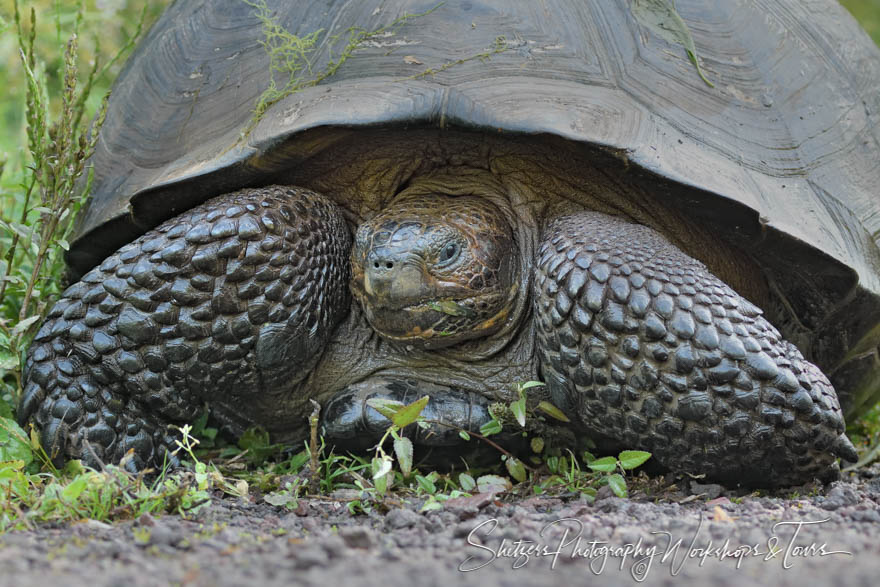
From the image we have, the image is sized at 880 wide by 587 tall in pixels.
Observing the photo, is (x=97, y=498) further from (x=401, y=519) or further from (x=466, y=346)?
(x=466, y=346)

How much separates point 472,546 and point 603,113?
171 centimetres

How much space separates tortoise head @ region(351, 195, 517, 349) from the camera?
9.71 feet

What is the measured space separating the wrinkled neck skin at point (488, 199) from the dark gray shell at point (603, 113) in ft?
0.62

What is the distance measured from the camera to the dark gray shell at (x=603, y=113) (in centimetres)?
294

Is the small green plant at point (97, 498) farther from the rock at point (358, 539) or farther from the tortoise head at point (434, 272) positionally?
the tortoise head at point (434, 272)

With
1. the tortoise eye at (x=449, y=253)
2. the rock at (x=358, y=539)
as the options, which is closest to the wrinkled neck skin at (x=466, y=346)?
the tortoise eye at (x=449, y=253)

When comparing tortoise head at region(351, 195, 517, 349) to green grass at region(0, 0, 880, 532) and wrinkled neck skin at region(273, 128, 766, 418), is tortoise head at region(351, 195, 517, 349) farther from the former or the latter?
green grass at region(0, 0, 880, 532)

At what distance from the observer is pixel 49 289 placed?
12.1ft

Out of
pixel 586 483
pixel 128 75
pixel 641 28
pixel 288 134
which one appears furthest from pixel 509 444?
pixel 128 75

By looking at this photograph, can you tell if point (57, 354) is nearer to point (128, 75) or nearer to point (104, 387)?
point (104, 387)

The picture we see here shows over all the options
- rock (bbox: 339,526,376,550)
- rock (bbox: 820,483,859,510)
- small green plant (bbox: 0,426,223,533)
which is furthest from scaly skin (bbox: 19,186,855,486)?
rock (bbox: 339,526,376,550)

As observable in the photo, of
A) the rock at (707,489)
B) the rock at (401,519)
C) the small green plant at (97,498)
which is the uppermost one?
the small green plant at (97,498)

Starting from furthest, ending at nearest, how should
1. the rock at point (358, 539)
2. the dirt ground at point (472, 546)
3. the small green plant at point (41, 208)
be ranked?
1. the small green plant at point (41, 208)
2. the rock at point (358, 539)
3. the dirt ground at point (472, 546)

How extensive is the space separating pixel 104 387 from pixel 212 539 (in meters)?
1.44
